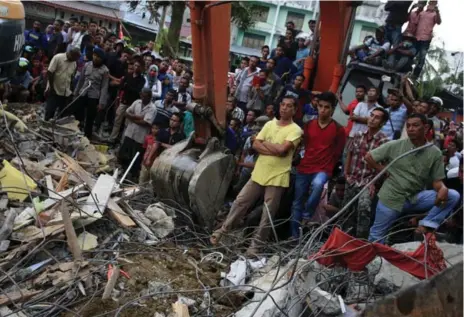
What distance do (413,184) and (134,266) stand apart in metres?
2.56

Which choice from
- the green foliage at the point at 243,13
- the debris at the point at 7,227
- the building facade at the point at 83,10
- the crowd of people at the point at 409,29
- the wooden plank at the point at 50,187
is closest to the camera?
the debris at the point at 7,227

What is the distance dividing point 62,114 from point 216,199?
188 inches

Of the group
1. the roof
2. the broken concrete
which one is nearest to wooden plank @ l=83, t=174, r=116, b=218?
the broken concrete

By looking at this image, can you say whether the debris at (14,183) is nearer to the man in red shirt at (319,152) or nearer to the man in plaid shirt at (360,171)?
the man in red shirt at (319,152)

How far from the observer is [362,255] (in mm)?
3545

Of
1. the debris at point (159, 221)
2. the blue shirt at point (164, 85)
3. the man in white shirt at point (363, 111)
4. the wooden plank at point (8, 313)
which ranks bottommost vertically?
the wooden plank at point (8, 313)

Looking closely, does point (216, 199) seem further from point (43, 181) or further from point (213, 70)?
point (43, 181)

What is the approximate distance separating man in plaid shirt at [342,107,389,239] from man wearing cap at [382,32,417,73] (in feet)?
8.89

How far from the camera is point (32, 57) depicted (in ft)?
38.0

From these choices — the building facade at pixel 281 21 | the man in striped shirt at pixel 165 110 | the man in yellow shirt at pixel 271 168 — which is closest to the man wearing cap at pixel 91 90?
the man in striped shirt at pixel 165 110

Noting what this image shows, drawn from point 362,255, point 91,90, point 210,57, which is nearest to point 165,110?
point 91,90

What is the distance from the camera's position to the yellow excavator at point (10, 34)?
5859mm

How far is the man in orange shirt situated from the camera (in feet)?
29.0

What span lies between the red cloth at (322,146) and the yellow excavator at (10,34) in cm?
339
